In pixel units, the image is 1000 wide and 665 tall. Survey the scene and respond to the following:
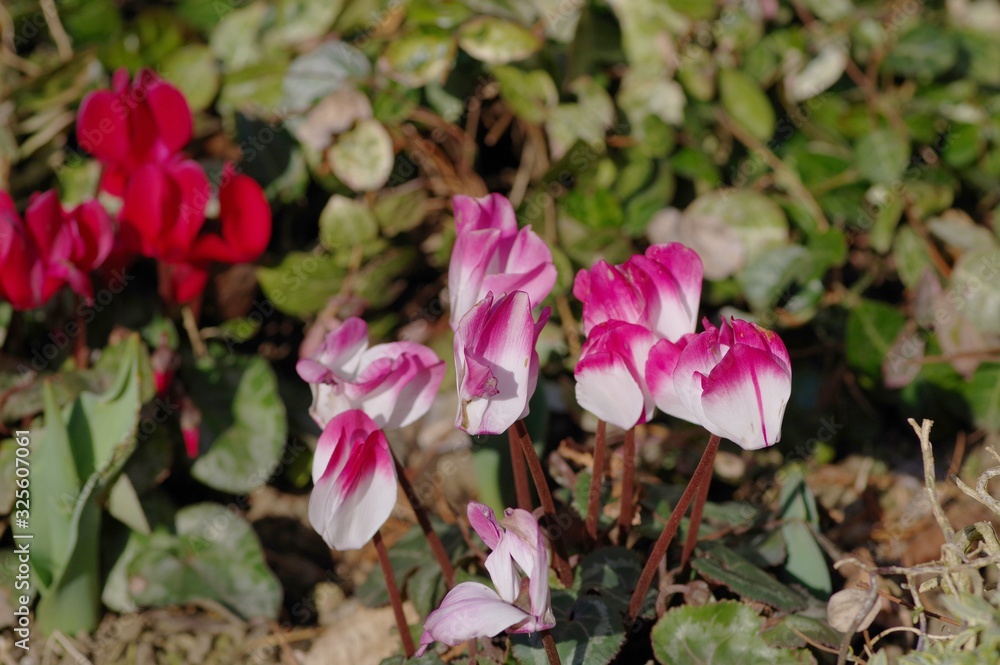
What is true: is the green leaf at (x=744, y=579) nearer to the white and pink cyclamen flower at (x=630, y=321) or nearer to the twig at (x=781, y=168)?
the white and pink cyclamen flower at (x=630, y=321)

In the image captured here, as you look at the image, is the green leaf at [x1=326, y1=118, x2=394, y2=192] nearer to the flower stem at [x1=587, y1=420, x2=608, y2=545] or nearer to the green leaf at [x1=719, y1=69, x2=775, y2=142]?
the green leaf at [x1=719, y1=69, x2=775, y2=142]

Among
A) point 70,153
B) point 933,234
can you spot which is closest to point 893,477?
point 933,234

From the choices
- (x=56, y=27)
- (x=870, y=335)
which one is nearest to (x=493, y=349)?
(x=870, y=335)

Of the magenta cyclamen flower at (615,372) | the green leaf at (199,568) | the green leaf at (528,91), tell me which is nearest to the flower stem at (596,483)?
the magenta cyclamen flower at (615,372)

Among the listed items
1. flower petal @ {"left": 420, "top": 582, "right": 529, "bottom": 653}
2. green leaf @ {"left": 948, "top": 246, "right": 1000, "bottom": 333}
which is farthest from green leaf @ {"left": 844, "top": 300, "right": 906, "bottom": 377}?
flower petal @ {"left": 420, "top": 582, "right": 529, "bottom": 653}

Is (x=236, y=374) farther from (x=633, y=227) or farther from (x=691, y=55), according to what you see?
(x=691, y=55)
